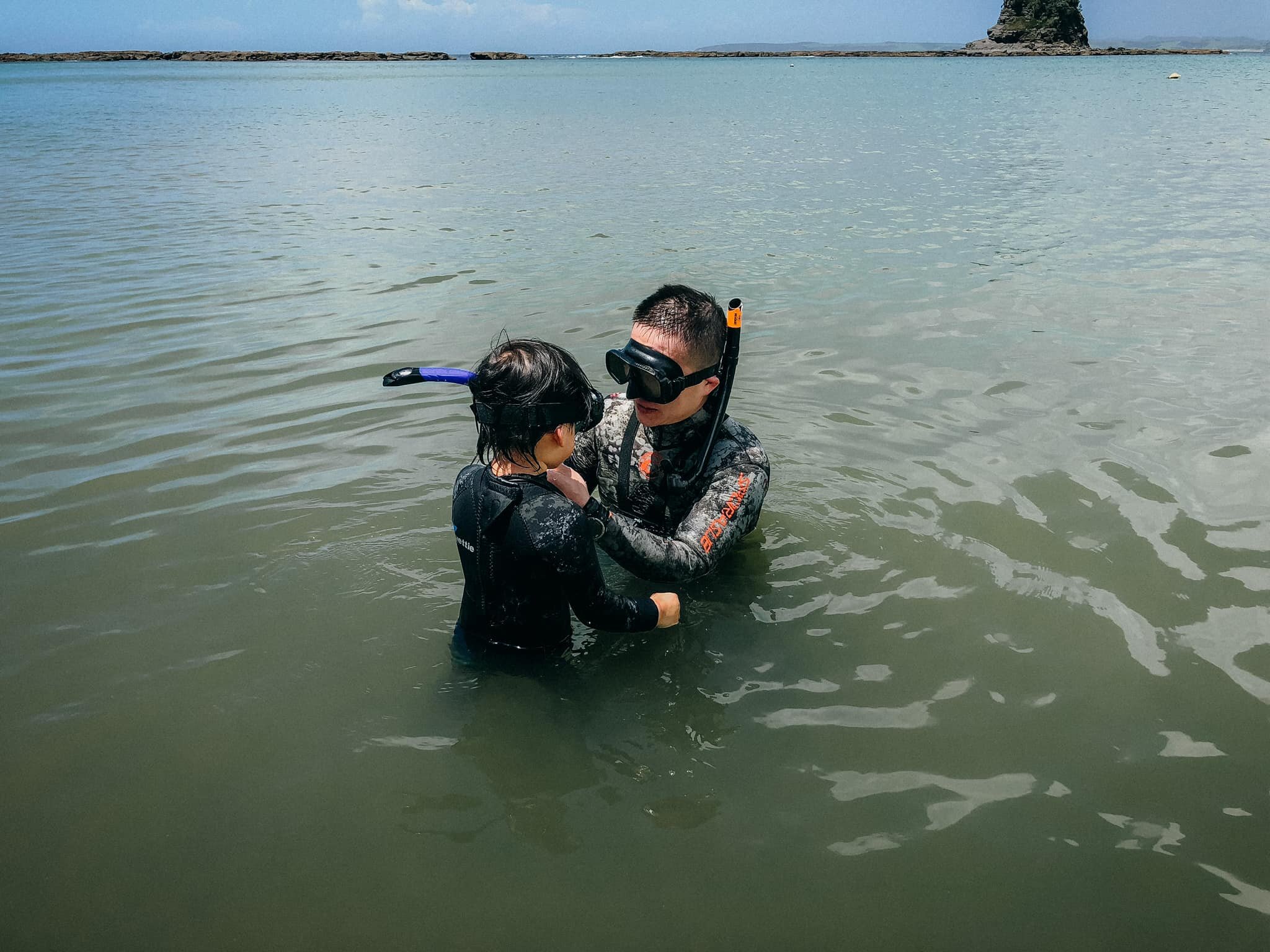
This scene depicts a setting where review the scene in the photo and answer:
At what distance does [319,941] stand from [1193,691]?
10.1ft

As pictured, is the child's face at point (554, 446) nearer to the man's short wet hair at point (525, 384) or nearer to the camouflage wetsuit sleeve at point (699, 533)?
the man's short wet hair at point (525, 384)

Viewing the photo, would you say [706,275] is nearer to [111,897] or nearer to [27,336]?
[27,336]

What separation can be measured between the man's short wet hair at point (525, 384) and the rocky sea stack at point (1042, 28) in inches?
5860

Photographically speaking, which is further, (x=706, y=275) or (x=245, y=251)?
(x=245, y=251)

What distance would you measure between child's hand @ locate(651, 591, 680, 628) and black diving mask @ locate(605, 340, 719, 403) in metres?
0.82

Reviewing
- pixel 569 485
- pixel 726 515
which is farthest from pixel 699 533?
pixel 569 485

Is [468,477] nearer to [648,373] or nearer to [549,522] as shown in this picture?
[549,522]

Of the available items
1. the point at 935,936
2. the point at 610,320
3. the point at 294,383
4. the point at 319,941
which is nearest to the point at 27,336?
the point at 294,383

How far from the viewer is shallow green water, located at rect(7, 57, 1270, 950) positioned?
8.32ft

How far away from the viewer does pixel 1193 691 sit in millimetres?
3303

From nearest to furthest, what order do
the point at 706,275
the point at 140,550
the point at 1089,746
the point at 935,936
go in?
the point at 935,936 < the point at 1089,746 < the point at 140,550 < the point at 706,275

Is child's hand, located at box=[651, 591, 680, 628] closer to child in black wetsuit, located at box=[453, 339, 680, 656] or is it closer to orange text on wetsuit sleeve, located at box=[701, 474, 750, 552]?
child in black wetsuit, located at box=[453, 339, 680, 656]

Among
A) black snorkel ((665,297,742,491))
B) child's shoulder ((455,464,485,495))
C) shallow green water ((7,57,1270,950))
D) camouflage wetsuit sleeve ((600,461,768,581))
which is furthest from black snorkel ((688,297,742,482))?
child's shoulder ((455,464,485,495))

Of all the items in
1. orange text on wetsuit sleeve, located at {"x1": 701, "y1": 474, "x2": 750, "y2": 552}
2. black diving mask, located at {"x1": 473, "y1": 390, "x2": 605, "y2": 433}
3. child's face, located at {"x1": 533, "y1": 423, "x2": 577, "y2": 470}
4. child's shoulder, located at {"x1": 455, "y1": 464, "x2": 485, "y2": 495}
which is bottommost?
orange text on wetsuit sleeve, located at {"x1": 701, "y1": 474, "x2": 750, "y2": 552}
